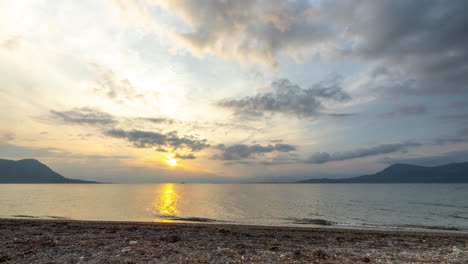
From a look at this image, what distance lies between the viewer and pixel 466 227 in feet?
119

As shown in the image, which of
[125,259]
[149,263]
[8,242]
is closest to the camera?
[149,263]

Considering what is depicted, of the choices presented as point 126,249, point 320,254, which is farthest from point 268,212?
point 126,249

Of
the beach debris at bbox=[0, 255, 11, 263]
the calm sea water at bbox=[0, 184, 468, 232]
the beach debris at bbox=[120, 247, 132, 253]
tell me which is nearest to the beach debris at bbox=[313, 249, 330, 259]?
the beach debris at bbox=[120, 247, 132, 253]

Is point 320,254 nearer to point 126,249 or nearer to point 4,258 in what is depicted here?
point 126,249

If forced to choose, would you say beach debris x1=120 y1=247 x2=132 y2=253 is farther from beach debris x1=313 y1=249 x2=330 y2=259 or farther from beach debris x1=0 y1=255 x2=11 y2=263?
beach debris x1=313 y1=249 x2=330 y2=259

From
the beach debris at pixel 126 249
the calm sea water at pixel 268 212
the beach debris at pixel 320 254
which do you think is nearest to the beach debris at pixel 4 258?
the beach debris at pixel 126 249

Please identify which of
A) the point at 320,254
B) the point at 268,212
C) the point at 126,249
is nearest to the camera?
the point at 320,254

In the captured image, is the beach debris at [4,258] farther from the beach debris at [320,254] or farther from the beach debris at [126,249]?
the beach debris at [320,254]

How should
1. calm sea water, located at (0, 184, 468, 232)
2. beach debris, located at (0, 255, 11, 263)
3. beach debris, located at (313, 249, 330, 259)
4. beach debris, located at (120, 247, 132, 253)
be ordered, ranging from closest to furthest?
1. beach debris, located at (0, 255, 11, 263)
2. beach debris, located at (313, 249, 330, 259)
3. beach debris, located at (120, 247, 132, 253)
4. calm sea water, located at (0, 184, 468, 232)

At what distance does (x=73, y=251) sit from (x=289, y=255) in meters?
13.8

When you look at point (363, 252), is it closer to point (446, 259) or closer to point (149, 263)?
point (446, 259)

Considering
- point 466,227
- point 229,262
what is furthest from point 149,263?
point 466,227

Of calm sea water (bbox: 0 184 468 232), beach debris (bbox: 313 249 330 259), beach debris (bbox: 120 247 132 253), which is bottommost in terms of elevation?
calm sea water (bbox: 0 184 468 232)

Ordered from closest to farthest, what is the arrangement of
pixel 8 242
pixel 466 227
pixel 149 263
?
pixel 149 263, pixel 8 242, pixel 466 227
